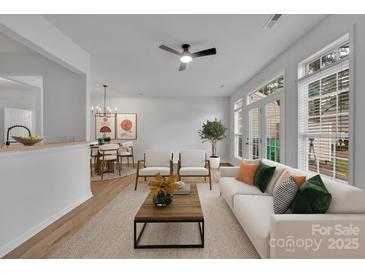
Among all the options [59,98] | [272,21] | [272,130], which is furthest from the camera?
[272,130]

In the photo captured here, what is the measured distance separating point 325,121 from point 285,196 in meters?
1.52

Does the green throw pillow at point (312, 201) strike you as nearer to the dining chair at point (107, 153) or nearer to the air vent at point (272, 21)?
the air vent at point (272, 21)

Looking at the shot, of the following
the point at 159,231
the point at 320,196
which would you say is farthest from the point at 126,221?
the point at 320,196

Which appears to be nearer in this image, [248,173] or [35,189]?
[35,189]

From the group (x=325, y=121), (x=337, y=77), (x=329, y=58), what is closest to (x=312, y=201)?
(x=325, y=121)

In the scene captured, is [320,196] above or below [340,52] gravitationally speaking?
below

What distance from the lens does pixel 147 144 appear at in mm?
7836

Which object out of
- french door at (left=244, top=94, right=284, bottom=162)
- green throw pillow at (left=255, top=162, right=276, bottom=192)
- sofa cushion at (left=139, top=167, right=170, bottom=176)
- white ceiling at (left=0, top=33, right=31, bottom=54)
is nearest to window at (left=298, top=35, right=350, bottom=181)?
french door at (left=244, top=94, right=284, bottom=162)

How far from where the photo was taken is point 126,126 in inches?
304

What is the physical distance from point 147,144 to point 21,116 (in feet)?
13.0

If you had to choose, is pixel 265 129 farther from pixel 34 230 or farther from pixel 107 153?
pixel 34 230

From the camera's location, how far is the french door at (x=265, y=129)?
4098mm

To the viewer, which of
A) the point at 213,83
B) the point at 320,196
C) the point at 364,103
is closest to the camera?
the point at 320,196

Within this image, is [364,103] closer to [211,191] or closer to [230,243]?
[230,243]
